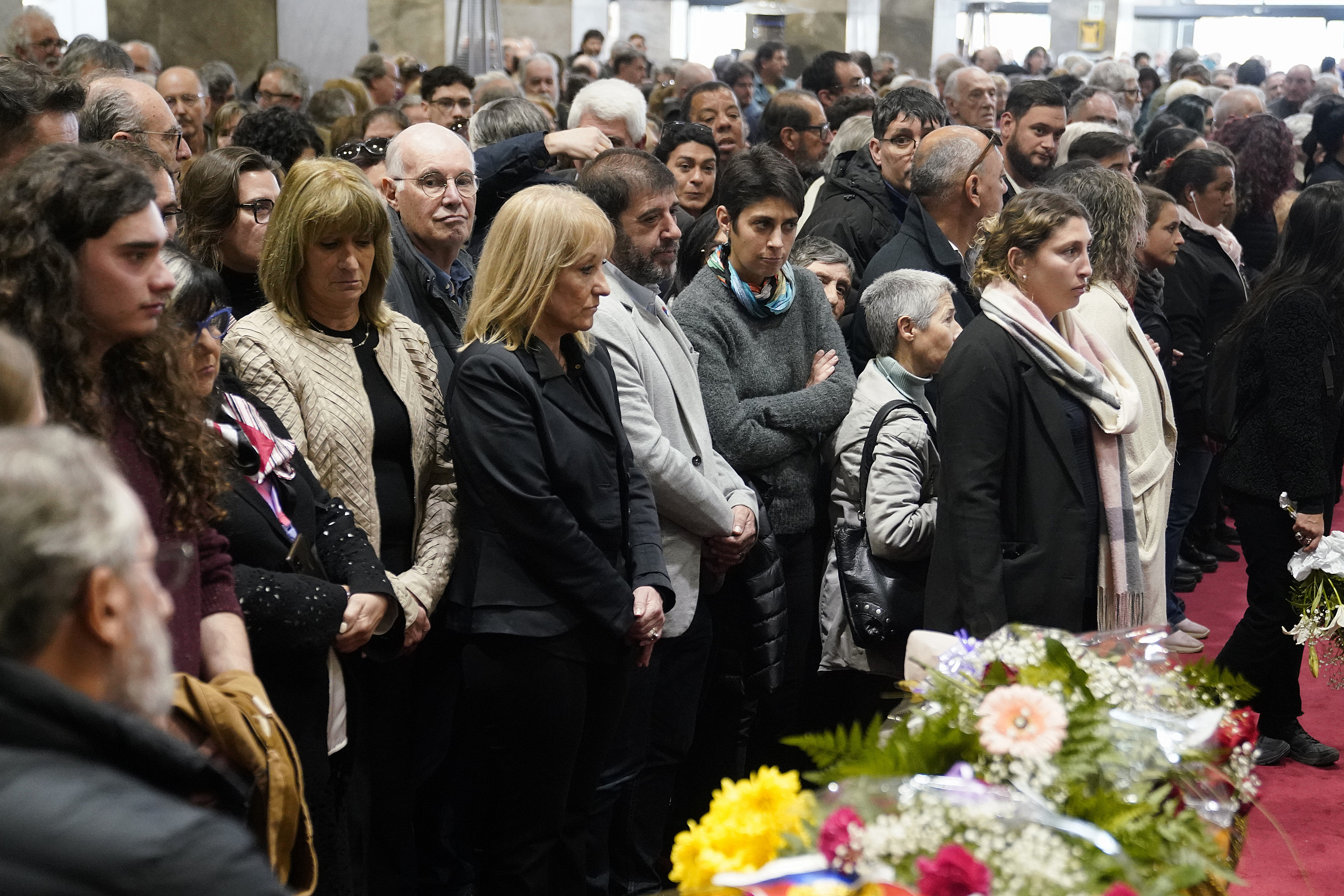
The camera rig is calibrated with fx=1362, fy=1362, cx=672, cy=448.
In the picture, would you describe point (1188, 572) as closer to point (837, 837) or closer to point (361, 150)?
point (361, 150)

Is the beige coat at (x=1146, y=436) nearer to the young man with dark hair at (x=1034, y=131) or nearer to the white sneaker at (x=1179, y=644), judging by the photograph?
the white sneaker at (x=1179, y=644)

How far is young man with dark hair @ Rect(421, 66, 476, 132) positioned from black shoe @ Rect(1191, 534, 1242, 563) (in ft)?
13.7

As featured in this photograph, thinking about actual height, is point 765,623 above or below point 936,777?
below

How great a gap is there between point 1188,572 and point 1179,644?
428 cm

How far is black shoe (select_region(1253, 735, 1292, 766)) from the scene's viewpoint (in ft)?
14.4

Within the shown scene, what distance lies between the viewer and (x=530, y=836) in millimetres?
2883

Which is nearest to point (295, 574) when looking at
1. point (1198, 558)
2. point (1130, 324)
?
point (1130, 324)

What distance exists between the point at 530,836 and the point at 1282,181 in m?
5.80

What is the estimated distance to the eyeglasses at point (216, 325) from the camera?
246 cm

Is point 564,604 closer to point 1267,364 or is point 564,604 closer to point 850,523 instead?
point 850,523

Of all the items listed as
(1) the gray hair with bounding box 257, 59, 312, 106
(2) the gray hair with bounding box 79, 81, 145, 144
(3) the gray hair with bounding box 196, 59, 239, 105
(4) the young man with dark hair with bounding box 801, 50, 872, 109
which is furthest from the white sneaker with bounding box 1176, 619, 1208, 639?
(3) the gray hair with bounding box 196, 59, 239, 105

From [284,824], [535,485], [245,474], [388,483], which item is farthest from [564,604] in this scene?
[284,824]

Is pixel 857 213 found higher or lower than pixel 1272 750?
higher

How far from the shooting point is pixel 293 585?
2459 millimetres
